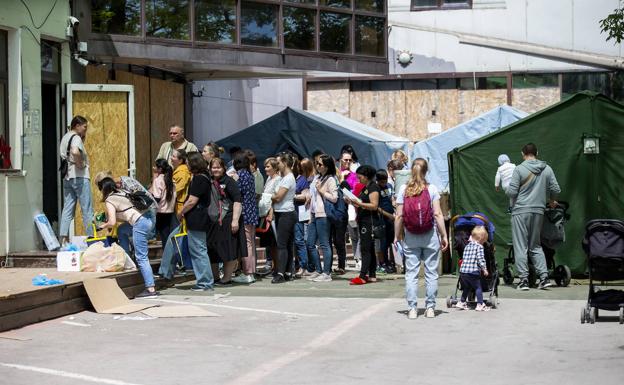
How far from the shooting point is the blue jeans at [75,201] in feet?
52.1

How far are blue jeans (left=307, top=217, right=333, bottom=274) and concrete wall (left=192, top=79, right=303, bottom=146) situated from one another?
8307 mm

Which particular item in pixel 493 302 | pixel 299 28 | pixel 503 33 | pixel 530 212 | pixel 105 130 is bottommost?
pixel 493 302

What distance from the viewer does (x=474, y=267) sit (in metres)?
13.0

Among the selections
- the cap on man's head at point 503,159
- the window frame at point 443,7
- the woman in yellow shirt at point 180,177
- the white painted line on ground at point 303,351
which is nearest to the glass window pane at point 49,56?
the woman in yellow shirt at point 180,177

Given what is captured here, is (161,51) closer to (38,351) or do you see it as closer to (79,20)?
(79,20)

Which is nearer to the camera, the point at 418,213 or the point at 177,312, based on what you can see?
the point at 418,213

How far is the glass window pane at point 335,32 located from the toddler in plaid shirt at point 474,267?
9.74 m

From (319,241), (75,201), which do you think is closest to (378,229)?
(319,241)

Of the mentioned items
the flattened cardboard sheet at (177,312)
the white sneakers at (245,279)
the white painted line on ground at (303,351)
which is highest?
the white sneakers at (245,279)

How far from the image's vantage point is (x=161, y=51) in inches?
761

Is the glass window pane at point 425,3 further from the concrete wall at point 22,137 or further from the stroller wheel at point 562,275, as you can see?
the stroller wheel at point 562,275

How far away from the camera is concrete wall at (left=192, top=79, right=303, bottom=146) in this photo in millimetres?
25297

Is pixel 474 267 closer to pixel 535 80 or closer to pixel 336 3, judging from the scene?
pixel 336 3

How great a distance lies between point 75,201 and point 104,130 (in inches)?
73.1
